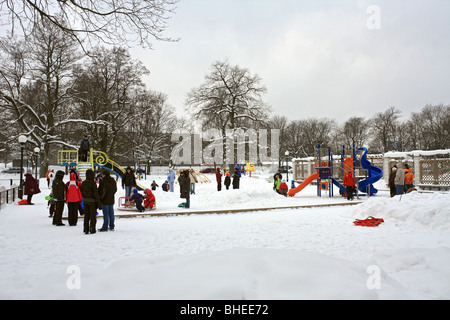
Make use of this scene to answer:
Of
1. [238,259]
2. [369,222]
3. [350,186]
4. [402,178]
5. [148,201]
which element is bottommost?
[369,222]

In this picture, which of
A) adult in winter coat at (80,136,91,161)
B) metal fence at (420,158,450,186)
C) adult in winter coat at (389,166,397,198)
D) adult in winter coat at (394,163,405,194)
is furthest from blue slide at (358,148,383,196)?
adult in winter coat at (80,136,91,161)

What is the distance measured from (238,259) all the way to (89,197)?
5384 mm

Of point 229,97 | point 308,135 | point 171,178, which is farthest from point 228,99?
point 308,135

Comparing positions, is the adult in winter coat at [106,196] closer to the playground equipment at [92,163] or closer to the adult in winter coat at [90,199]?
the adult in winter coat at [90,199]

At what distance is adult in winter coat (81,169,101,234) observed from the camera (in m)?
8.24

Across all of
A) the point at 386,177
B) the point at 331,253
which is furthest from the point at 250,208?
the point at 386,177

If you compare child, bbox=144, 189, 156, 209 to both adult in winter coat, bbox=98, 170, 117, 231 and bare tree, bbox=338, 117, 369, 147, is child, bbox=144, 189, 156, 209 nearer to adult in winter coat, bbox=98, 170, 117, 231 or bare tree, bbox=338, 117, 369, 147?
adult in winter coat, bbox=98, 170, 117, 231

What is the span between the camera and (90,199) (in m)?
8.41

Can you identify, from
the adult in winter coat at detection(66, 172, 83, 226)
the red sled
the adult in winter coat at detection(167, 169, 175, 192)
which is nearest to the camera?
the red sled

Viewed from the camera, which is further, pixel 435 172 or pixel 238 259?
pixel 435 172

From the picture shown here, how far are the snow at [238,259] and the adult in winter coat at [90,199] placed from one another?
1.19 feet

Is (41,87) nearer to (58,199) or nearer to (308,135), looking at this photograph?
(58,199)

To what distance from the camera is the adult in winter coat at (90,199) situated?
8.24 metres
